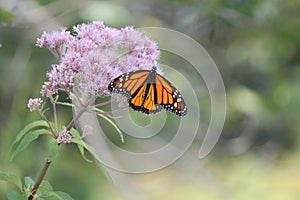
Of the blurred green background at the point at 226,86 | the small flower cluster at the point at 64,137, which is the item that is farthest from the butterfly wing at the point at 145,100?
the blurred green background at the point at 226,86

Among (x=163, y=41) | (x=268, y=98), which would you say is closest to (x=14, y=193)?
(x=163, y=41)

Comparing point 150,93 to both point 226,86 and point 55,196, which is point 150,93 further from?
point 226,86

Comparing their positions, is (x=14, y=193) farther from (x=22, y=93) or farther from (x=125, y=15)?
(x=125, y=15)

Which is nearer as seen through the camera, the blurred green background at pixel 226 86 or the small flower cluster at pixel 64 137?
the small flower cluster at pixel 64 137

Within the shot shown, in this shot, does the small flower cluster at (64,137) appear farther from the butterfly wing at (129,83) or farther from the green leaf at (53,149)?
the butterfly wing at (129,83)

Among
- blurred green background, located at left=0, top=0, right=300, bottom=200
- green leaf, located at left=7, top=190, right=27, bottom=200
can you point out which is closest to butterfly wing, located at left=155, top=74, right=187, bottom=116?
green leaf, located at left=7, top=190, right=27, bottom=200

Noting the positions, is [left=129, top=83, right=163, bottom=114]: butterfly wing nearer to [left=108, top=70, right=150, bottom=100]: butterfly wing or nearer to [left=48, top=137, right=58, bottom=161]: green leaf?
[left=108, top=70, right=150, bottom=100]: butterfly wing
